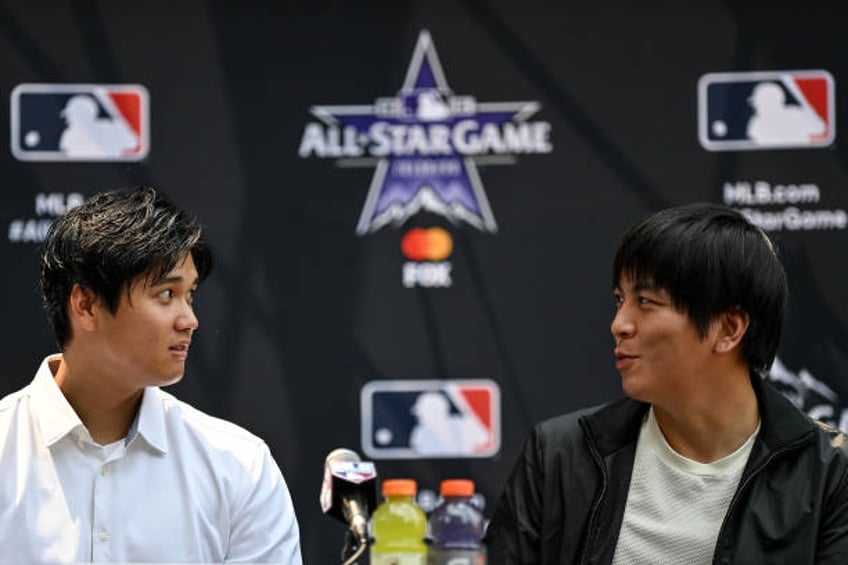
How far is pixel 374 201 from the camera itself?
4098 millimetres

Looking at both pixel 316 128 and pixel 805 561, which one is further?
pixel 316 128

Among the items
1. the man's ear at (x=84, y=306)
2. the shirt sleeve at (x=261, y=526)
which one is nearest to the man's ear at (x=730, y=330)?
the shirt sleeve at (x=261, y=526)

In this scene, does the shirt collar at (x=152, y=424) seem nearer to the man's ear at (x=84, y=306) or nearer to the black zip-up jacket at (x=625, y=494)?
the man's ear at (x=84, y=306)

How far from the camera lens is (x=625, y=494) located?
2.62m

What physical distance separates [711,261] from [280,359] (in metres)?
1.79

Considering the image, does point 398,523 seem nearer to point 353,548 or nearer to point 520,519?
point 520,519

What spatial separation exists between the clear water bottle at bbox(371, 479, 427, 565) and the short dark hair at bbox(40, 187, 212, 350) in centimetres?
53

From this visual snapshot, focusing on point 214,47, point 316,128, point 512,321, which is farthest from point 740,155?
point 214,47

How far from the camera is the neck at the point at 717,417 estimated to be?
2.63 meters

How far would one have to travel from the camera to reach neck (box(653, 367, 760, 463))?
2.63 m

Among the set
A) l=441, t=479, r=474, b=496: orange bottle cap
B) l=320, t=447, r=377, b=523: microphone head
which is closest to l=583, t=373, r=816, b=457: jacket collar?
l=441, t=479, r=474, b=496: orange bottle cap

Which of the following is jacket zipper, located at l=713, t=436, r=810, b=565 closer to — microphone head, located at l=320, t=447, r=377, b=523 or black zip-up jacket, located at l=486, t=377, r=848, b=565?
black zip-up jacket, located at l=486, t=377, r=848, b=565

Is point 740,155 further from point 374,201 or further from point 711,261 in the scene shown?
point 711,261

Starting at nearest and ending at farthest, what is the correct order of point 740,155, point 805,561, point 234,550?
point 805,561 < point 234,550 < point 740,155
